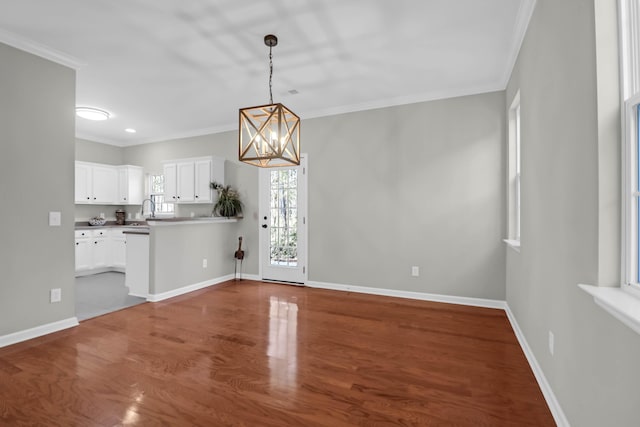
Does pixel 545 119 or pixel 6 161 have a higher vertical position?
pixel 545 119

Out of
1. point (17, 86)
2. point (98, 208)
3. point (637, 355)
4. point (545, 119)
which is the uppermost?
point (17, 86)

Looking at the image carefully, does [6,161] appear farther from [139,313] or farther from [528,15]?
[528,15]

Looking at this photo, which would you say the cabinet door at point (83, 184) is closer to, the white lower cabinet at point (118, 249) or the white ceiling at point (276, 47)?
the white lower cabinet at point (118, 249)

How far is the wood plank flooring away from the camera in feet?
5.88

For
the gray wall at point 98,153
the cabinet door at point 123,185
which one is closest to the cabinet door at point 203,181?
the cabinet door at point 123,185

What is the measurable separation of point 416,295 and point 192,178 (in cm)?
423

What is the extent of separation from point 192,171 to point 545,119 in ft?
16.9

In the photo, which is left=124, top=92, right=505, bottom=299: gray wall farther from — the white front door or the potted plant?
the potted plant

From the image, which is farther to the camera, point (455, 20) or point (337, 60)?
point (337, 60)

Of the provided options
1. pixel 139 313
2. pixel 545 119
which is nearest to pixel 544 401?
pixel 545 119

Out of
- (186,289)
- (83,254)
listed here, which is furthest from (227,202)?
(83,254)

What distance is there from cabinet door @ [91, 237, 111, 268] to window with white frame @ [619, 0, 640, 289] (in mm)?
7118

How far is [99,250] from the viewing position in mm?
5844

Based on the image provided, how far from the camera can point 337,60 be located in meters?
3.22
